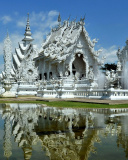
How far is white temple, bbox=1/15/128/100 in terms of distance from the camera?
67.4 feet

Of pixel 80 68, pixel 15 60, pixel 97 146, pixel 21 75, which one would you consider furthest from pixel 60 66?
pixel 97 146

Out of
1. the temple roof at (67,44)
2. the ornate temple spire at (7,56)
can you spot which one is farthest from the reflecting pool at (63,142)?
the temple roof at (67,44)

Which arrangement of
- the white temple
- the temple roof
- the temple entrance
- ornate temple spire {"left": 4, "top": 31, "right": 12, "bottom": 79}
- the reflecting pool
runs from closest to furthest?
the reflecting pool < the white temple < ornate temple spire {"left": 4, "top": 31, "right": 12, "bottom": 79} < the temple roof < the temple entrance

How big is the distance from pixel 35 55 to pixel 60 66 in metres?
7.06

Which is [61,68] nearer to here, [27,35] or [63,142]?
[27,35]

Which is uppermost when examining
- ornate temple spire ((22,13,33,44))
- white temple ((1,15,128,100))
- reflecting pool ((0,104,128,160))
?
ornate temple spire ((22,13,33,44))

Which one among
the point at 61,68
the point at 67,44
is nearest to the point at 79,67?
the point at 61,68

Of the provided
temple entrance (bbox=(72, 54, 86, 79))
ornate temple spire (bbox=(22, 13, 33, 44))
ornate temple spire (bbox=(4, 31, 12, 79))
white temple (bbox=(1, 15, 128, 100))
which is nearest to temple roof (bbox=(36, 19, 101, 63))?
white temple (bbox=(1, 15, 128, 100))

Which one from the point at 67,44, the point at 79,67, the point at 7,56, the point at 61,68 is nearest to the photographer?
the point at 7,56

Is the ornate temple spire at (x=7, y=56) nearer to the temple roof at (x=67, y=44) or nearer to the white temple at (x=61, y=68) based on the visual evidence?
the white temple at (x=61, y=68)

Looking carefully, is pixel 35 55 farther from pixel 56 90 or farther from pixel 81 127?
pixel 81 127

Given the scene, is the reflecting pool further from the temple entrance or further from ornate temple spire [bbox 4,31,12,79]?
the temple entrance

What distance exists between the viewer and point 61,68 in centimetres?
2819

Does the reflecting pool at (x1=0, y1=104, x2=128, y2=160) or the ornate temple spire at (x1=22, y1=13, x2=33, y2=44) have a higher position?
the ornate temple spire at (x1=22, y1=13, x2=33, y2=44)
